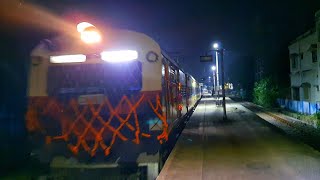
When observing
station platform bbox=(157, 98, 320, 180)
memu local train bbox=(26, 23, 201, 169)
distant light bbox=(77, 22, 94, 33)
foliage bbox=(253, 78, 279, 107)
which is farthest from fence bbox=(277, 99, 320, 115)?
distant light bbox=(77, 22, 94, 33)

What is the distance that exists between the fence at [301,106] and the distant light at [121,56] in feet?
58.8

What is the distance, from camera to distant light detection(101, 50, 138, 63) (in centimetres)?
664

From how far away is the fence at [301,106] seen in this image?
23.0 m

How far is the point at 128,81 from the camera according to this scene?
668 cm

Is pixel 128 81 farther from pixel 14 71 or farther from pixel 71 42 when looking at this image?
pixel 14 71

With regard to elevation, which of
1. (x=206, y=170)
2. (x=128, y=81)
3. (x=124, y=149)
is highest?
(x=128, y=81)

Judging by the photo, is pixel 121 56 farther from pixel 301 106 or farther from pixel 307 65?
pixel 307 65

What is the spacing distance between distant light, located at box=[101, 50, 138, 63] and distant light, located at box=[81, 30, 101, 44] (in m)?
0.35

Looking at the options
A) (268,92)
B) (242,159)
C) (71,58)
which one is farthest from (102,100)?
(268,92)

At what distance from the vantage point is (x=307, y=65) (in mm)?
31281

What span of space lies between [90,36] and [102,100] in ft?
4.30

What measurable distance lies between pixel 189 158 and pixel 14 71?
21.5ft

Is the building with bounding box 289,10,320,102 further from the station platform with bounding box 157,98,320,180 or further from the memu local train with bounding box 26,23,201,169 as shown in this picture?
the memu local train with bounding box 26,23,201,169

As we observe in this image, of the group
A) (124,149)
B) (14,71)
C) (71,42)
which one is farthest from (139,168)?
(14,71)
